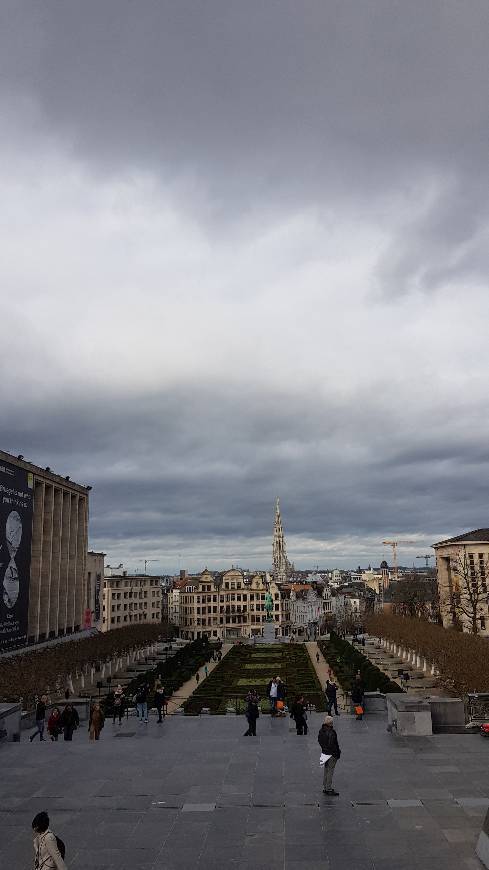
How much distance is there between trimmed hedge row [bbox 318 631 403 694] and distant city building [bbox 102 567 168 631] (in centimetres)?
6262

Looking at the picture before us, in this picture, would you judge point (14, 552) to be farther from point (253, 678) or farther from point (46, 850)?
point (46, 850)

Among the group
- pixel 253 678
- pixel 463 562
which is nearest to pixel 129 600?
pixel 463 562

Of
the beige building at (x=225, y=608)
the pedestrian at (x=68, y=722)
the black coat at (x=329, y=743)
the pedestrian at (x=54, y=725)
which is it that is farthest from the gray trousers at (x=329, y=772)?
the beige building at (x=225, y=608)

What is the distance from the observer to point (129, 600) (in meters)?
158

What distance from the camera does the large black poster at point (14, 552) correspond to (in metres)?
57.8

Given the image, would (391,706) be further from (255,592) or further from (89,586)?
(255,592)

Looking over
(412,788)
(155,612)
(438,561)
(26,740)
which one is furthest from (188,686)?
(155,612)

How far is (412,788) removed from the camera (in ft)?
47.9

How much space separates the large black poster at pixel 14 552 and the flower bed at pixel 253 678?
731 inches

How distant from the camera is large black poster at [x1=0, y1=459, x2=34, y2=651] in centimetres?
5784

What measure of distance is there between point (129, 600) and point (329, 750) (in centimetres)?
15178

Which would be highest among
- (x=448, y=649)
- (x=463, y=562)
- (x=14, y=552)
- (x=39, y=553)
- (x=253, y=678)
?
(x=39, y=553)

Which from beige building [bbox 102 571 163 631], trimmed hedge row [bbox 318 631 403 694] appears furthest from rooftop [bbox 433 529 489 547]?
beige building [bbox 102 571 163 631]

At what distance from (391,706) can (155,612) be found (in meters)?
155
